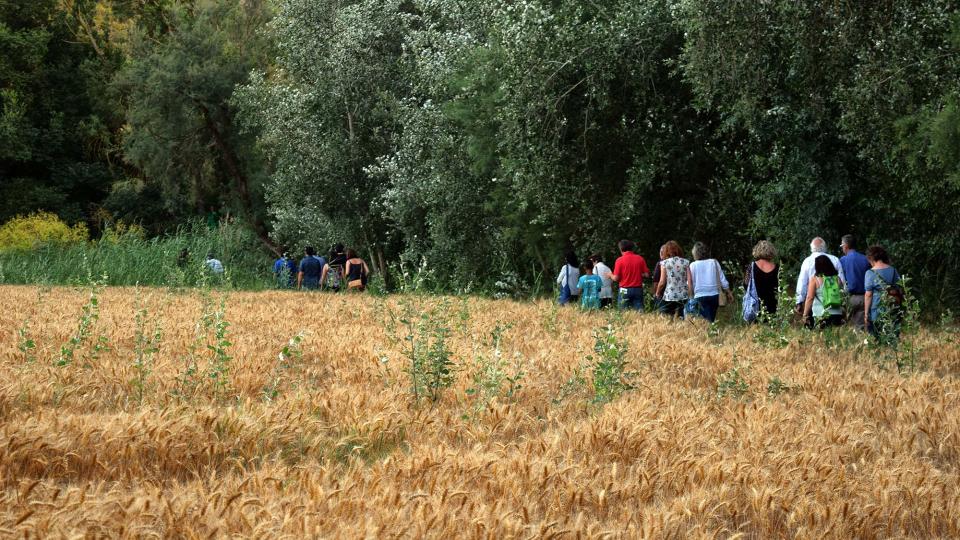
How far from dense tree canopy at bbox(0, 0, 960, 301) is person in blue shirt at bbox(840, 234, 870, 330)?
2319 millimetres

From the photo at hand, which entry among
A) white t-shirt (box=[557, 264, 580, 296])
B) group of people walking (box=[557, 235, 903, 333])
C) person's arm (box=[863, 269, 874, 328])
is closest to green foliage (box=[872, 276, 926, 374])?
group of people walking (box=[557, 235, 903, 333])

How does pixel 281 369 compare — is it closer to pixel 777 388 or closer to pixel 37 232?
pixel 777 388

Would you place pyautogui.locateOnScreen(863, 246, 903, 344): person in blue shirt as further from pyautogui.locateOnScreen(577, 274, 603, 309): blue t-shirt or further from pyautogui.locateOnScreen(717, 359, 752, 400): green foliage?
pyautogui.locateOnScreen(577, 274, 603, 309): blue t-shirt

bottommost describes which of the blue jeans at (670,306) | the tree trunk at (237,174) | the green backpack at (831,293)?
the blue jeans at (670,306)

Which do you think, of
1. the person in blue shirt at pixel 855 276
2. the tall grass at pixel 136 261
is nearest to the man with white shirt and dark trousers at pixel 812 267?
the person in blue shirt at pixel 855 276

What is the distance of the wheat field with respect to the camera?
4.90 m

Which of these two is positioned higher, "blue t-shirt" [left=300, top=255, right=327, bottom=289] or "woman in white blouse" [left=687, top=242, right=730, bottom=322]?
"blue t-shirt" [left=300, top=255, right=327, bottom=289]

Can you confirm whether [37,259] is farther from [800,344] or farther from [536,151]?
[800,344]

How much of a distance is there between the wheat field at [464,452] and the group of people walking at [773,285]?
3414 millimetres

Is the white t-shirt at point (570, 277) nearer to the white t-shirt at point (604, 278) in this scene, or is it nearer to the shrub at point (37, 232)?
the white t-shirt at point (604, 278)

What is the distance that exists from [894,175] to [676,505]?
17.4 m

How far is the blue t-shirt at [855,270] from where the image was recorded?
1563 centimetres

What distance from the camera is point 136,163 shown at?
52.3 metres

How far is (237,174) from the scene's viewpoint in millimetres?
50906
